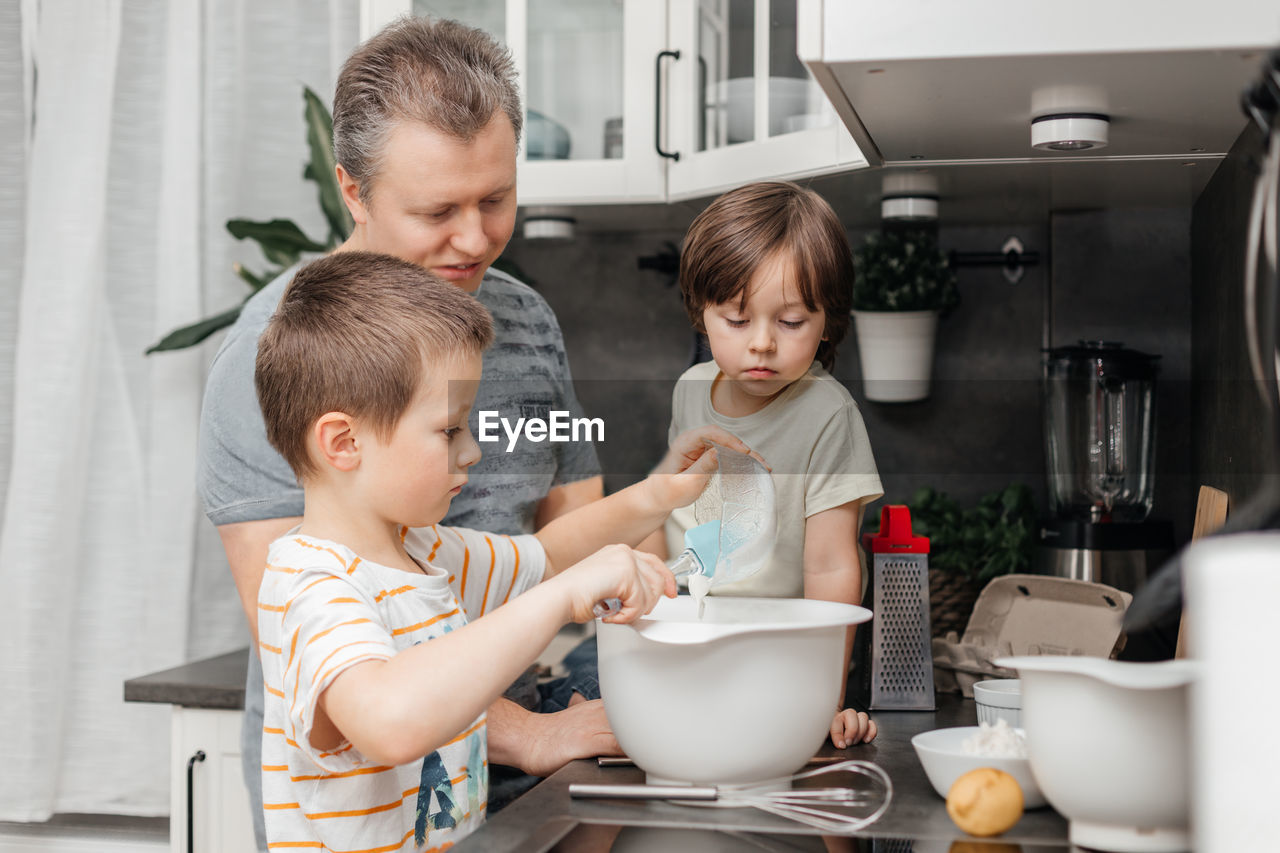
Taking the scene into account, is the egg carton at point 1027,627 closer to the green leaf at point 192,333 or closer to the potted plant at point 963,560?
the potted plant at point 963,560

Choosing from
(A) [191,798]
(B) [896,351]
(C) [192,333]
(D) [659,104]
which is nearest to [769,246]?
(D) [659,104]

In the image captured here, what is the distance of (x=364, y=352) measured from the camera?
33.5 inches

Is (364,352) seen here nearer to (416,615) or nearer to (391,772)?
(416,615)

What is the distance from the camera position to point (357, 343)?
33.6 inches

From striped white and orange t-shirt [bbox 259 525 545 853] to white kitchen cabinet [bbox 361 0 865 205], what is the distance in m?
0.75

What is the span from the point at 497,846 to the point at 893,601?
541 millimetres

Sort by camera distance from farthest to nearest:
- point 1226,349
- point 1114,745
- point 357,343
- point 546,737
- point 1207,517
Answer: point 1226,349 < point 1207,517 < point 546,737 < point 357,343 < point 1114,745

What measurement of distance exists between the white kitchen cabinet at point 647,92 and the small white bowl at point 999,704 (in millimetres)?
662

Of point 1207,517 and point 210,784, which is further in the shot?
point 210,784

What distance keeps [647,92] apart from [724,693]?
40.4 inches

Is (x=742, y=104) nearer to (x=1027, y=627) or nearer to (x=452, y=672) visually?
(x=1027, y=627)

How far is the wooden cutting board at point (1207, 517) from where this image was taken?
100 centimetres

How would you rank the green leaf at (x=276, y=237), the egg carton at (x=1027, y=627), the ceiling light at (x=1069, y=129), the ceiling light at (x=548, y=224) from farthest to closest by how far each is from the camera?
1. the green leaf at (x=276, y=237)
2. the ceiling light at (x=548, y=224)
3. the egg carton at (x=1027, y=627)
4. the ceiling light at (x=1069, y=129)

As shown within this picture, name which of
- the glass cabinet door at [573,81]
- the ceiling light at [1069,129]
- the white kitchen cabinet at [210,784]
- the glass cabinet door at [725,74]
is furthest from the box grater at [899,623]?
the white kitchen cabinet at [210,784]
